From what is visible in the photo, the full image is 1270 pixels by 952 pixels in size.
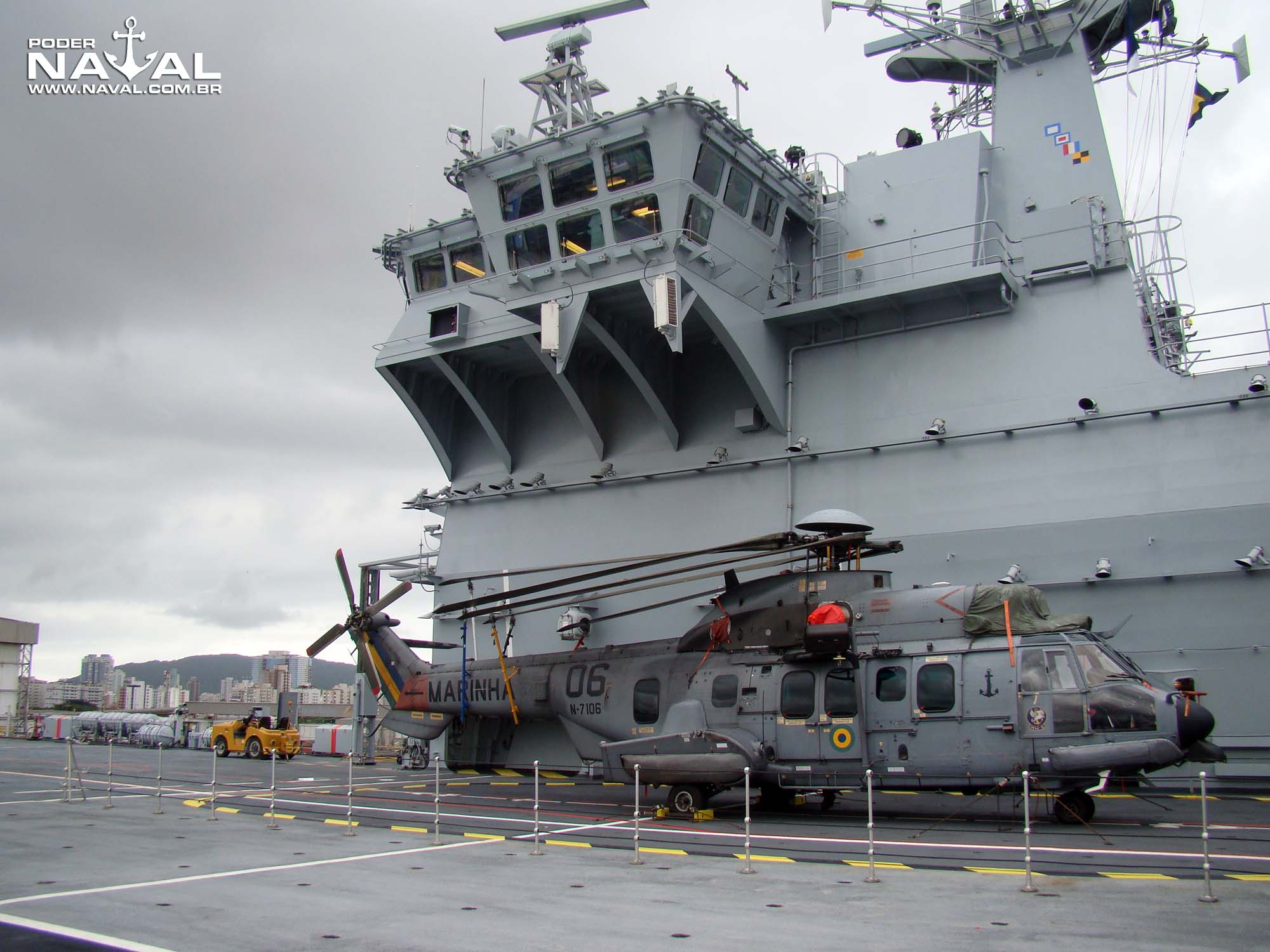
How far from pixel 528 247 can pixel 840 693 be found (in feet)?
38.0

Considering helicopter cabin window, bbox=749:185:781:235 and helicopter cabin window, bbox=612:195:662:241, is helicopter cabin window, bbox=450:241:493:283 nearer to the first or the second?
helicopter cabin window, bbox=612:195:662:241

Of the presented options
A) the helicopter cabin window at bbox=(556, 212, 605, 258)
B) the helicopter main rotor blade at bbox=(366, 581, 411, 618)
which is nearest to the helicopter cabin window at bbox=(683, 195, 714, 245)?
the helicopter cabin window at bbox=(556, 212, 605, 258)

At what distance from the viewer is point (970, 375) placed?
18.2m

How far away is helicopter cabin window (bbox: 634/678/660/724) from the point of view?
14859mm

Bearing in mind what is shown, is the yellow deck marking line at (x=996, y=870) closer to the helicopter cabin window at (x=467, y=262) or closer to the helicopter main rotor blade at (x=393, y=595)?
the helicopter main rotor blade at (x=393, y=595)

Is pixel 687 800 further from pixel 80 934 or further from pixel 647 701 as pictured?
pixel 80 934

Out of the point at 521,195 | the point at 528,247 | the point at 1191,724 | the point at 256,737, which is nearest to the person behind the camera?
the point at 1191,724

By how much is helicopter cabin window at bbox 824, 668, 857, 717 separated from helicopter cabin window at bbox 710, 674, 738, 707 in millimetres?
1473

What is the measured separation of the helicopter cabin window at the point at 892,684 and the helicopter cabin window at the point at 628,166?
1035cm

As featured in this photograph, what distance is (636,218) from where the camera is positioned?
18.6 m


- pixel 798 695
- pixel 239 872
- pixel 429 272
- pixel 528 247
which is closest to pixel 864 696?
pixel 798 695

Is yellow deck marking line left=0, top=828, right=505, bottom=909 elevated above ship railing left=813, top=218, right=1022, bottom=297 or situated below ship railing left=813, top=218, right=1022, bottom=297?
below

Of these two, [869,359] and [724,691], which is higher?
[869,359]

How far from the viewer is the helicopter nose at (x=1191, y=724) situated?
432 inches
